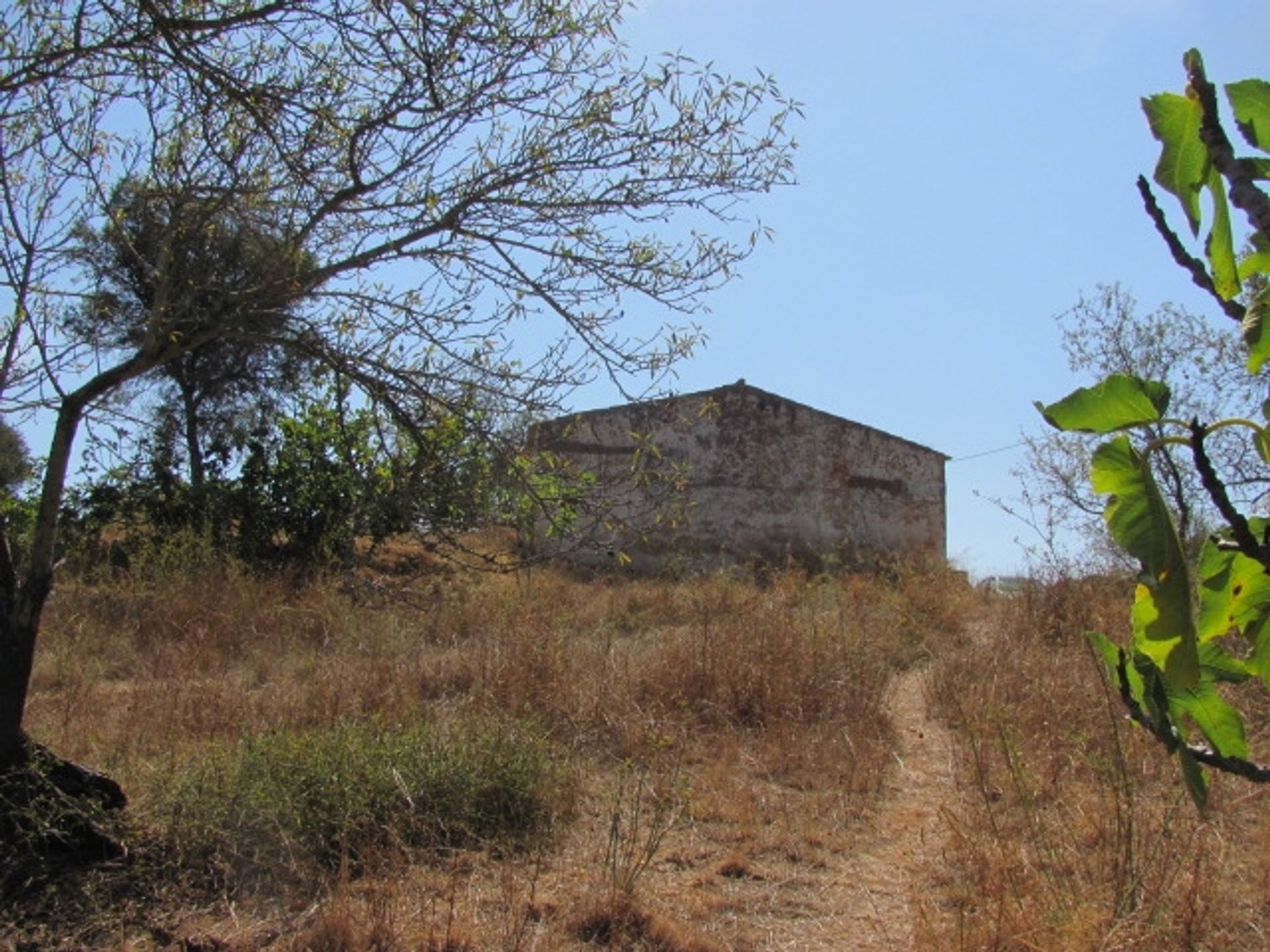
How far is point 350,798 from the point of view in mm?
4602

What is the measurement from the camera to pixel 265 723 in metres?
6.03

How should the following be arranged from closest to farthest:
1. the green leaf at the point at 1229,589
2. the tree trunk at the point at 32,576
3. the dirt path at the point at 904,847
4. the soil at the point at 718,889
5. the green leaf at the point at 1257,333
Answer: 1. the green leaf at the point at 1257,333
2. the green leaf at the point at 1229,589
3. the soil at the point at 718,889
4. the dirt path at the point at 904,847
5. the tree trunk at the point at 32,576

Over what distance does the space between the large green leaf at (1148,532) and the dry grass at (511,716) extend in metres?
3.24

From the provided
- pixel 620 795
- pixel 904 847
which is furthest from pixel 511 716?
pixel 904 847

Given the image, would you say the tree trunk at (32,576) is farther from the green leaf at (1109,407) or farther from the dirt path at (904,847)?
the green leaf at (1109,407)

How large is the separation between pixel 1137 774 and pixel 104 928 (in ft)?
14.5

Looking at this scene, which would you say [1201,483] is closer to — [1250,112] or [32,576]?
[1250,112]

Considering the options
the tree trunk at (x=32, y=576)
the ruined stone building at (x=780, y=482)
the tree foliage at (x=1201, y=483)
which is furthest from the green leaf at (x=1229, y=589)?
the ruined stone building at (x=780, y=482)

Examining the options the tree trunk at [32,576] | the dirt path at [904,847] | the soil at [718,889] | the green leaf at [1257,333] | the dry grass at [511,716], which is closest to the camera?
the green leaf at [1257,333]

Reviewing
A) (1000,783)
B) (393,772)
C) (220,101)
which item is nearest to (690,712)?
(1000,783)

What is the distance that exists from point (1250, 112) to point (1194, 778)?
685 mm

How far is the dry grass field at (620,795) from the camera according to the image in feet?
12.7

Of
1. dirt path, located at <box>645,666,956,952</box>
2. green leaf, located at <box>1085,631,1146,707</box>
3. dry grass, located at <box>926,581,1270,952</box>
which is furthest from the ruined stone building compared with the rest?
green leaf, located at <box>1085,631,1146,707</box>

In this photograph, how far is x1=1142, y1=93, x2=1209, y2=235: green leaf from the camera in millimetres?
1043
